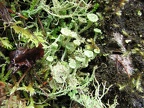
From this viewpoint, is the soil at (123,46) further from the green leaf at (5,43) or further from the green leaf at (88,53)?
the green leaf at (5,43)

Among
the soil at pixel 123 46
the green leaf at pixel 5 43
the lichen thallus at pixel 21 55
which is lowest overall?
the soil at pixel 123 46

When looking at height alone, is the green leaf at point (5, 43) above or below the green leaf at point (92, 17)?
above

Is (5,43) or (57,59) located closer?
(5,43)

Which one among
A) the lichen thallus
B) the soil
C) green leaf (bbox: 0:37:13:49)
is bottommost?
the soil

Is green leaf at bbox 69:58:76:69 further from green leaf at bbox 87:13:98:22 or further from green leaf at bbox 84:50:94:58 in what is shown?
green leaf at bbox 87:13:98:22

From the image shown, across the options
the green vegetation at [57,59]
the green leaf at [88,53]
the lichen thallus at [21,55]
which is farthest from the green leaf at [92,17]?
the lichen thallus at [21,55]

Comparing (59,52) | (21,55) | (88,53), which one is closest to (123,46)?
(88,53)

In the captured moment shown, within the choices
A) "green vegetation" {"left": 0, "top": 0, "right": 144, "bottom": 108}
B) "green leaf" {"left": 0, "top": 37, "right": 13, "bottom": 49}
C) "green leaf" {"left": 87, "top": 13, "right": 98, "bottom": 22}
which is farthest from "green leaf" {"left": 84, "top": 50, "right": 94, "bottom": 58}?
"green leaf" {"left": 0, "top": 37, "right": 13, "bottom": 49}

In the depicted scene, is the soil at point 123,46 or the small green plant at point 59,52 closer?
the small green plant at point 59,52

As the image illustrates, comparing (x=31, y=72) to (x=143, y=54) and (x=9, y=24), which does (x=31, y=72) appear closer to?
(x=9, y=24)

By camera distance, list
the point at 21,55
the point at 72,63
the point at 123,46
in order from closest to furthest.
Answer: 1. the point at 21,55
2. the point at 72,63
3. the point at 123,46

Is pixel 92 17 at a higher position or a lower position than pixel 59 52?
higher

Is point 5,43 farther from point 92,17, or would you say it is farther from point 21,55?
point 92,17
